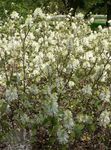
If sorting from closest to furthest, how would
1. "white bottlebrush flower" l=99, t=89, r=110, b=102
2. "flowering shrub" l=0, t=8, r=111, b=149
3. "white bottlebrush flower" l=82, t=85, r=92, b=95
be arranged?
"flowering shrub" l=0, t=8, r=111, b=149
"white bottlebrush flower" l=99, t=89, r=110, b=102
"white bottlebrush flower" l=82, t=85, r=92, b=95

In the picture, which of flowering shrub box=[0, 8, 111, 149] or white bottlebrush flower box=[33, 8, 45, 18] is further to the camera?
white bottlebrush flower box=[33, 8, 45, 18]

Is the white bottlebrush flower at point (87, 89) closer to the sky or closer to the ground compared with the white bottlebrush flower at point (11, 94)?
closer to the sky

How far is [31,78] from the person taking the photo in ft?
23.5

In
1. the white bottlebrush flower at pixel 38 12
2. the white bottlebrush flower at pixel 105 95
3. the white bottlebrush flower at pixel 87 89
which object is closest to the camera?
the white bottlebrush flower at pixel 105 95

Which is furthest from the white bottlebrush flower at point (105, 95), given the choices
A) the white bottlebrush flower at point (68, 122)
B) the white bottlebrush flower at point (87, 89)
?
the white bottlebrush flower at point (68, 122)

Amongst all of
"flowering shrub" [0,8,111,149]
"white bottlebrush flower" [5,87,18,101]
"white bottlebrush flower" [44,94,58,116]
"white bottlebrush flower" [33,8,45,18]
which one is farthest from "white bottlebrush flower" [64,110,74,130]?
"white bottlebrush flower" [33,8,45,18]

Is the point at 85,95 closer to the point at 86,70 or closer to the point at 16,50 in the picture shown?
the point at 86,70

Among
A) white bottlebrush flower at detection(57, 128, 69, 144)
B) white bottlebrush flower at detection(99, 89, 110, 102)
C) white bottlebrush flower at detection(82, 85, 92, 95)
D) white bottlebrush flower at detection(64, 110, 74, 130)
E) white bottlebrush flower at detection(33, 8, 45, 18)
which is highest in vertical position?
white bottlebrush flower at detection(33, 8, 45, 18)

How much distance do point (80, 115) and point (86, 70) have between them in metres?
1.49

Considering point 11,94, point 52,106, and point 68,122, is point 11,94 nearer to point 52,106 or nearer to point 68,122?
point 52,106

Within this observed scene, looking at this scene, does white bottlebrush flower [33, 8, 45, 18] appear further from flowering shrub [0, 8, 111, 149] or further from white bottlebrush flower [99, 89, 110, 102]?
white bottlebrush flower [99, 89, 110, 102]

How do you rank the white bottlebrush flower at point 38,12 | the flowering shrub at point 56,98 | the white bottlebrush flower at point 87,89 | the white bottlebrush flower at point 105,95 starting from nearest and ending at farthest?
the flowering shrub at point 56,98 < the white bottlebrush flower at point 105,95 < the white bottlebrush flower at point 87,89 < the white bottlebrush flower at point 38,12

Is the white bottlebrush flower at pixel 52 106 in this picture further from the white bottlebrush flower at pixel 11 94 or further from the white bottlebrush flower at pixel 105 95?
the white bottlebrush flower at pixel 105 95

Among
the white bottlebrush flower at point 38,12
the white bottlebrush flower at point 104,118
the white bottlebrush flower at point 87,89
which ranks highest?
the white bottlebrush flower at point 38,12
